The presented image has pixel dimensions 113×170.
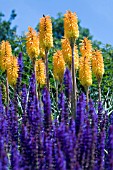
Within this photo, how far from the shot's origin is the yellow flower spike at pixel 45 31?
704cm

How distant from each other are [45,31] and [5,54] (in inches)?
33.3

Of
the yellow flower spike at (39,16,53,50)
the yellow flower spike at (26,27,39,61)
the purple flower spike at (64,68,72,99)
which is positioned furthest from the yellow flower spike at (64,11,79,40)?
the purple flower spike at (64,68,72,99)

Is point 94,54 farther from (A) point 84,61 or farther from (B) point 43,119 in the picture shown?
(B) point 43,119

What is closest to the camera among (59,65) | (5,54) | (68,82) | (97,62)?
(68,82)

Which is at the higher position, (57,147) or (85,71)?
(85,71)

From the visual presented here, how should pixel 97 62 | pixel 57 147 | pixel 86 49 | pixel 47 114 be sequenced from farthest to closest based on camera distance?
pixel 97 62
pixel 86 49
pixel 47 114
pixel 57 147

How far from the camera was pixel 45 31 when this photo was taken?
711 cm

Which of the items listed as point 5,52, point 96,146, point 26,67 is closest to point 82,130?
point 96,146

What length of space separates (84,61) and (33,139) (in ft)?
9.69

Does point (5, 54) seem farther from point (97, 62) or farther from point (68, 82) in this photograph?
point (68, 82)

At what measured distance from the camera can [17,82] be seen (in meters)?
7.57

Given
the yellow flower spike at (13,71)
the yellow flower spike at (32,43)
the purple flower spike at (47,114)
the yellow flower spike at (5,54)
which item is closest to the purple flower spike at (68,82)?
the yellow flower spike at (32,43)

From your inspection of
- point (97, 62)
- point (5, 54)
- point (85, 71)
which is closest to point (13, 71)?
point (5, 54)

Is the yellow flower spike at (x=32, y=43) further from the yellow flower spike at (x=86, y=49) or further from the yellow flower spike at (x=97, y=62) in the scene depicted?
the yellow flower spike at (x=97, y=62)
